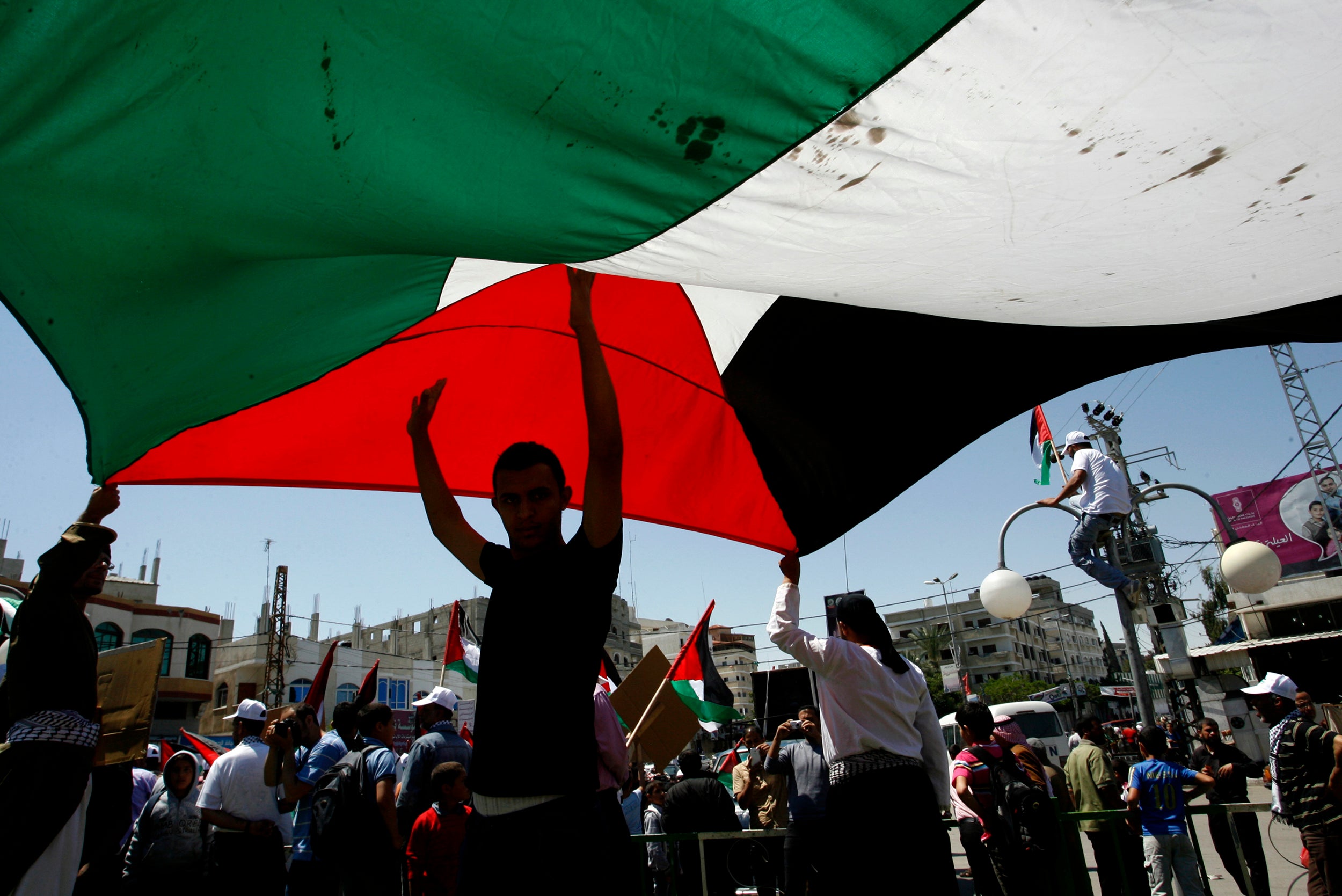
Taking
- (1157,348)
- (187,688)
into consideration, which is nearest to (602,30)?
(1157,348)

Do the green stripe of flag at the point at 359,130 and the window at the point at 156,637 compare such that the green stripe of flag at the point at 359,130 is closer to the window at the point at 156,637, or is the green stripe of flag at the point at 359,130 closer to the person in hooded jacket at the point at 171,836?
the person in hooded jacket at the point at 171,836

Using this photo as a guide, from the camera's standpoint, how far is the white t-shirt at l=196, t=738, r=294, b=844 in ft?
16.1

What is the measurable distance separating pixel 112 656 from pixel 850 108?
7279 millimetres

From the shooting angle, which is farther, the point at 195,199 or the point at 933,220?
the point at 933,220

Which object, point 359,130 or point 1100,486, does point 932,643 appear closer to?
point 1100,486

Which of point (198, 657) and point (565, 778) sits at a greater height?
point (198, 657)

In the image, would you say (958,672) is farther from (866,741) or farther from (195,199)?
(195,199)

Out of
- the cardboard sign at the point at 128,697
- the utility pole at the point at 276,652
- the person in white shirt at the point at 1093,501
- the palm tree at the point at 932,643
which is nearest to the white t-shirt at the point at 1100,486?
the person in white shirt at the point at 1093,501

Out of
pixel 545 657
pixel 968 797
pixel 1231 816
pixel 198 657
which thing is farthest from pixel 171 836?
Answer: pixel 198 657

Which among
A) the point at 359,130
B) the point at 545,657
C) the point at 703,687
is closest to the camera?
the point at 359,130

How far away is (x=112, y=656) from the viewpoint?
249 inches

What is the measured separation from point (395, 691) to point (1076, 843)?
48.3 metres

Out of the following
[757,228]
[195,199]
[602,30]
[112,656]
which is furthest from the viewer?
[112,656]

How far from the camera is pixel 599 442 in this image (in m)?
1.96
